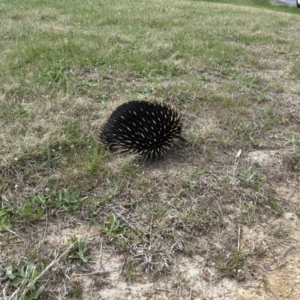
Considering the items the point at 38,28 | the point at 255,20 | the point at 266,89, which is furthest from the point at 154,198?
the point at 255,20

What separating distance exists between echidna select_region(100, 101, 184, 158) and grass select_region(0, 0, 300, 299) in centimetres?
12

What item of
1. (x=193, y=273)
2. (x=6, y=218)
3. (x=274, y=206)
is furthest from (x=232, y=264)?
(x=6, y=218)

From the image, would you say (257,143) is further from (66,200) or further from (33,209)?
(33,209)

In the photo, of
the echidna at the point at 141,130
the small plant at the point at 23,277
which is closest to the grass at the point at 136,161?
the small plant at the point at 23,277

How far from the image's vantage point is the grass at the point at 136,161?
2.62 meters

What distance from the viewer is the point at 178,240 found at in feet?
8.98

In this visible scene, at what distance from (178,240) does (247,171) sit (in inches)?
43.6

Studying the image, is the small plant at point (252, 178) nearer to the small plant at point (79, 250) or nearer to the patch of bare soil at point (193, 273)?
the patch of bare soil at point (193, 273)

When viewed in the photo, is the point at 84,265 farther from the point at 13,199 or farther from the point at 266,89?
the point at 266,89

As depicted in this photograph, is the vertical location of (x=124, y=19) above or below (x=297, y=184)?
above

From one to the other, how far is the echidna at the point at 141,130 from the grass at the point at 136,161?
0.41ft

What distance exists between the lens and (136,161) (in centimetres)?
355

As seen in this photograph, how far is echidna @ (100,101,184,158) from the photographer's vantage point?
3523mm

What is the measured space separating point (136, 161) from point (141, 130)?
293 mm
